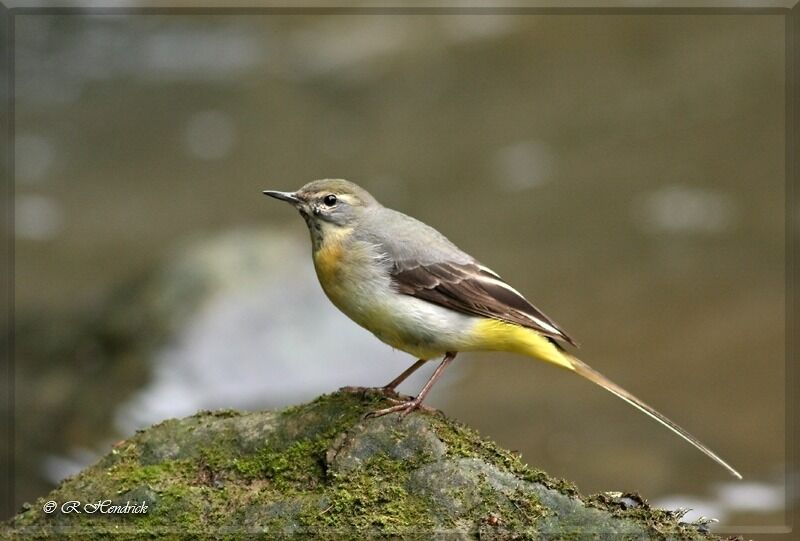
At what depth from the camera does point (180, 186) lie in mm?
20750

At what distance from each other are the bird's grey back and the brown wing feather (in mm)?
65

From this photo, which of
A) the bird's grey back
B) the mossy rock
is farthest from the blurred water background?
the mossy rock

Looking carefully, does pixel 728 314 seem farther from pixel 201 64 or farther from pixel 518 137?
pixel 201 64

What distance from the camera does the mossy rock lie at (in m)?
5.43

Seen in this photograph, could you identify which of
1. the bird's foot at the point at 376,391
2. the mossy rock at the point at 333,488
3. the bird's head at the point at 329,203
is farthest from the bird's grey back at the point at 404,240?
the mossy rock at the point at 333,488

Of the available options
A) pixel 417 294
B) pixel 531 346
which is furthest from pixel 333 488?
pixel 531 346

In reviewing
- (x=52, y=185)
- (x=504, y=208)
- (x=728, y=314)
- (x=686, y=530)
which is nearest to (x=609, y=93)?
(x=504, y=208)

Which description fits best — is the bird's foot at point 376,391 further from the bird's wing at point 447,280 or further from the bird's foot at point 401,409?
the bird's wing at point 447,280

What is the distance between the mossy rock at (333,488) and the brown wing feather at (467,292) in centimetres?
76

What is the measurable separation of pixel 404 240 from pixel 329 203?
582mm

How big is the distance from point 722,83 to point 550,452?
41.4 ft

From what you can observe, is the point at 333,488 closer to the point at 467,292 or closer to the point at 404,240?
the point at 467,292

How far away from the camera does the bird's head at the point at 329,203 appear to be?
23.3 feet

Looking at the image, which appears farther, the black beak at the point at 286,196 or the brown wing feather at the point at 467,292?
the black beak at the point at 286,196
